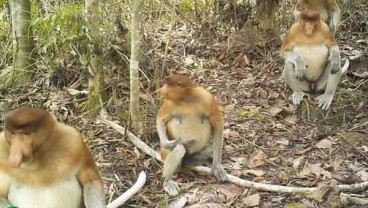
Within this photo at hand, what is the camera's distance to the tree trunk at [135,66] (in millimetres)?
5379

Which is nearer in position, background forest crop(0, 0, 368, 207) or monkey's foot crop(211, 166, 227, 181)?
monkey's foot crop(211, 166, 227, 181)

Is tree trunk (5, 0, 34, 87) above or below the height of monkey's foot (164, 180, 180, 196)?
above

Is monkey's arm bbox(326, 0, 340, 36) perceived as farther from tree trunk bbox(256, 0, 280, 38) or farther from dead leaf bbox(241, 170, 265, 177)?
dead leaf bbox(241, 170, 265, 177)

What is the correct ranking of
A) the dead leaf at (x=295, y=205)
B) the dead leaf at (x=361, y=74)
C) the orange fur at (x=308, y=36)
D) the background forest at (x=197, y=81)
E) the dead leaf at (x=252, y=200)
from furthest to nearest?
the dead leaf at (x=361, y=74)
the orange fur at (x=308, y=36)
the background forest at (x=197, y=81)
the dead leaf at (x=252, y=200)
the dead leaf at (x=295, y=205)

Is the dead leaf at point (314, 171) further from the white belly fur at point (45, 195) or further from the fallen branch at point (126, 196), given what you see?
the white belly fur at point (45, 195)

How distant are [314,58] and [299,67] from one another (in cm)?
27

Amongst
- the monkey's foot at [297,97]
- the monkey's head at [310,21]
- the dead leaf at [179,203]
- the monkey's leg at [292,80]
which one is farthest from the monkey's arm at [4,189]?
the monkey's head at [310,21]

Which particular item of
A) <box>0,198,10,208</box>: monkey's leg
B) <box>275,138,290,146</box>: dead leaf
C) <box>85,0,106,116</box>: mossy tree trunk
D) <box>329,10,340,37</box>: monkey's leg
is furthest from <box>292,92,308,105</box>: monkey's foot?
<box>0,198,10,208</box>: monkey's leg

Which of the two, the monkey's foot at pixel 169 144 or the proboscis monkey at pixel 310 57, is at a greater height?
the proboscis monkey at pixel 310 57

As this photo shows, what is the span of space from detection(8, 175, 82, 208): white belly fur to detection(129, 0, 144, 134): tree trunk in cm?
206

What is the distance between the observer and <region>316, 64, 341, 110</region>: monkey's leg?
678cm

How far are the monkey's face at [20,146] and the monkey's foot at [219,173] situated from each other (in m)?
2.40

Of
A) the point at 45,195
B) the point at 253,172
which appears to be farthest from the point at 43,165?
the point at 253,172

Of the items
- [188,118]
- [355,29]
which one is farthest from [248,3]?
[188,118]
